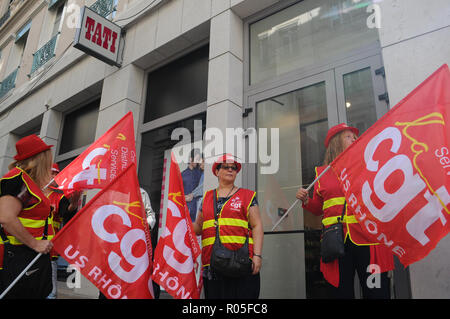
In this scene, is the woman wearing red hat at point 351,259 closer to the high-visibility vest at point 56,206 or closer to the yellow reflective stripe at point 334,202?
the yellow reflective stripe at point 334,202

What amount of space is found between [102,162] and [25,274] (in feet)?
4.08

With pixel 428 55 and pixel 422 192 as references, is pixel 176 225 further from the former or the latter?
pixel 428 55

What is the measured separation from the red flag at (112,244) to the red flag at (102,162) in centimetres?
66

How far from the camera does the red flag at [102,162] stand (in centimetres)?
326

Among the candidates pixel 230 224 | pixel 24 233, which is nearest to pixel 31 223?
pixel 24 233

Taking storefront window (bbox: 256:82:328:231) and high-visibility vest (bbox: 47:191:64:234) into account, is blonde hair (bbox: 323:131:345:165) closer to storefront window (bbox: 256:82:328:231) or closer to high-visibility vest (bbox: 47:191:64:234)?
storefront window (bbox: 256:82:328:231)

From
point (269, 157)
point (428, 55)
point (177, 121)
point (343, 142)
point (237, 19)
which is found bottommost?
point (343, 142)

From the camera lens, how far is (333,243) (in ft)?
9.07

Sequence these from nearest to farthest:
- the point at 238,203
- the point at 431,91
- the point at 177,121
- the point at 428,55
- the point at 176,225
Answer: the point at 431,91 < the point at 176,225 < the point at 238,203 < the point at 428,55 < the point at 177,121

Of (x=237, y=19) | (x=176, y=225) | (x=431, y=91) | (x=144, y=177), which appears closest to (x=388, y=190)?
(x=431, y=91)

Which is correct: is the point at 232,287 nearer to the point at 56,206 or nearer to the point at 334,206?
Result: the point at 334,206

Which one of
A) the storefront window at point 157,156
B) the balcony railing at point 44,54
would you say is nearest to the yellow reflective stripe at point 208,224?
the storefront window at point 157,156
